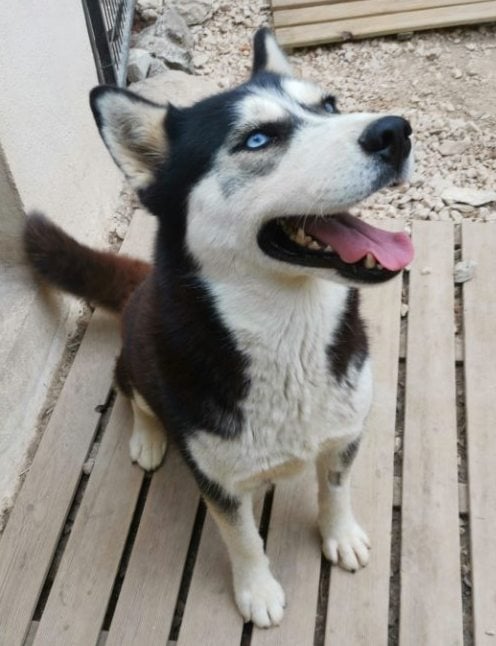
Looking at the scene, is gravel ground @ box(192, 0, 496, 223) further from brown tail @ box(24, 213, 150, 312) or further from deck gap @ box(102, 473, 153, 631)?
deck gap @ box(102, 473, 153, 631)

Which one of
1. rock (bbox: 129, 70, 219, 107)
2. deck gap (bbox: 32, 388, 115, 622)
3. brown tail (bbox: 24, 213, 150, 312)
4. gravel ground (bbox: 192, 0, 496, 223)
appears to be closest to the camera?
deck gap (bbox: 32, 388, 115, 622)

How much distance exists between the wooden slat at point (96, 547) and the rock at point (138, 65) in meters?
2.23

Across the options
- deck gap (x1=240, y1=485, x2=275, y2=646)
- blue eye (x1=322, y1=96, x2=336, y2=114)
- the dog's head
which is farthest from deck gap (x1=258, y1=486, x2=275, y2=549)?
blue eye (x1=322, y1=96, x2=336, y2=114)

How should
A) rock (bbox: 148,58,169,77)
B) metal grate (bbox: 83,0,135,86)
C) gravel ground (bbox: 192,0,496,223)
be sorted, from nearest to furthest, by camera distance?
gravel ground (bbox: 192,0,496,223), metal grate (bbox: 83,0,135,86), rock (bbox: 148,58,169,77)

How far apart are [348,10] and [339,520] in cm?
334

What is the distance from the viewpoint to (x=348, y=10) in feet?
13.8

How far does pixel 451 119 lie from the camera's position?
3672 millimetres

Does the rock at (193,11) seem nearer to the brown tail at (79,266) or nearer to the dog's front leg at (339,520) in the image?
the brown tail at (79,266)

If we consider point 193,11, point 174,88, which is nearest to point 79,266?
point 174,88

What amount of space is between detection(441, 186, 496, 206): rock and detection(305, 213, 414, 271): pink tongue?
182 cm

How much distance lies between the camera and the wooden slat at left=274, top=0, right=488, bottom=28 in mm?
4164

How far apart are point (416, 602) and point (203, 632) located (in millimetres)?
642

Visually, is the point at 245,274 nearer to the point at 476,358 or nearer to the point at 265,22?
the point at 476,358

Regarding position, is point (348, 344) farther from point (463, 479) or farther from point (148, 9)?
point (148, 9)
